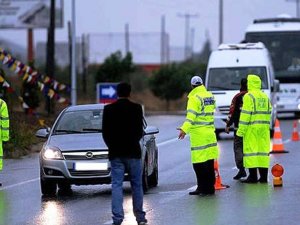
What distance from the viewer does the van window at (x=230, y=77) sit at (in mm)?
28781

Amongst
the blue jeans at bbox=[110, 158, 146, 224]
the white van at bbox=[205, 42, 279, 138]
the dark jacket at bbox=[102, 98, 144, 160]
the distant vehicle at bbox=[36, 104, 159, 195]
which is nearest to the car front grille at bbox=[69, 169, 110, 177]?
the distant vehicle at bbox=[36, 104, 159, 195]

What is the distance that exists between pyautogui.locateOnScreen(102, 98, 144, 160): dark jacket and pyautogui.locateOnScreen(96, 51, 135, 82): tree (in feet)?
138

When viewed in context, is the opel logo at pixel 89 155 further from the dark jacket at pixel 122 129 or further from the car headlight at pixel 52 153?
the dark jacket at pixel 122 129

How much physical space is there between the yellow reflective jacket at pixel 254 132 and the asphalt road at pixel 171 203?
0.43 metres

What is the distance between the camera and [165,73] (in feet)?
195

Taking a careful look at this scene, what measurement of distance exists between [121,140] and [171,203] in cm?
259

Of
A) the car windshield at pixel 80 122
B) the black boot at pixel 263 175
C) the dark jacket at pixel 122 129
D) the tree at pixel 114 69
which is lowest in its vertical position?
the tree at pixel 114 69

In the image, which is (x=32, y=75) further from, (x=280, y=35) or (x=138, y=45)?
(x=138, y=45)

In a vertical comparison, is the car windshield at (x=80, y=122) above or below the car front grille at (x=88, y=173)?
above

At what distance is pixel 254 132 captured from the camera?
51.7ft

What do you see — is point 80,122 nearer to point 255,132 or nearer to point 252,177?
point 255,132

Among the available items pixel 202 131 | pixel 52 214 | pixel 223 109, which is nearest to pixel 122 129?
pixel 52 214

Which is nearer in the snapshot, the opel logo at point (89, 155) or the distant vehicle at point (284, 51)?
the opel logo at point (89, 155)

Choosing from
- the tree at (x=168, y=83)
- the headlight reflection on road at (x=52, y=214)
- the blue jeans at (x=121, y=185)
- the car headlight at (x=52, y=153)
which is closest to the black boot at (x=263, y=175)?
the car headlight at (x=52, y=153)
